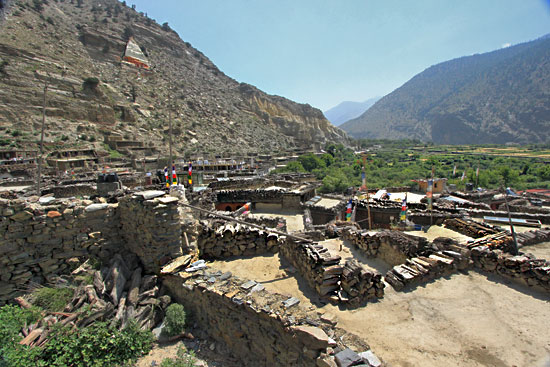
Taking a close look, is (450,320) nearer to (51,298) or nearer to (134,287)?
(134,287)

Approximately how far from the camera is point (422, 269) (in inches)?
261

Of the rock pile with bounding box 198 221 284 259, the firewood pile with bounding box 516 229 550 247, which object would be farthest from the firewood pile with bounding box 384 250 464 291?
the firewood pile with bounding box 516 229 550 247

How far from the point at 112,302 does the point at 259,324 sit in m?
3.43

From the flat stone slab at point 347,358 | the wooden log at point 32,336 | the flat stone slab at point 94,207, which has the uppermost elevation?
the flat stone slab at point 94,207

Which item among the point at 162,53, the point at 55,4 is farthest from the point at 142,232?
the point at 55,4

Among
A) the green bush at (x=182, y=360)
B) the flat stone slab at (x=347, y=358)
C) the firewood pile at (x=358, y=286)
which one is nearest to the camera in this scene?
the flat stone slab at (x=347, y=358)

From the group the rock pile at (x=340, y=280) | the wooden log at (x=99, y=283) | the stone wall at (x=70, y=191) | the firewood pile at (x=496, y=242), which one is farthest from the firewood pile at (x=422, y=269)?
the stone wall at (x=70, y=191)

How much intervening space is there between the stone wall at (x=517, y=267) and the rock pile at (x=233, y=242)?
584 cm

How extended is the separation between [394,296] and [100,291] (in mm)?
6882

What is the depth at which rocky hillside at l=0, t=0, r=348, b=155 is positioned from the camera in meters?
45.0

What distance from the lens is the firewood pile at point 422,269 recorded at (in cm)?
638

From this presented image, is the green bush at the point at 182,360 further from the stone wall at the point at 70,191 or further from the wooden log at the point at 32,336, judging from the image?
the stone wall at the point at 70,191

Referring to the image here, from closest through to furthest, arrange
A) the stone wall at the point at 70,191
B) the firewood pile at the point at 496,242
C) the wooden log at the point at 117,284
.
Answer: the wooden log at the point at 117,284
the firewood pile at the point at 496,242
the stone wall at the point at 70,191

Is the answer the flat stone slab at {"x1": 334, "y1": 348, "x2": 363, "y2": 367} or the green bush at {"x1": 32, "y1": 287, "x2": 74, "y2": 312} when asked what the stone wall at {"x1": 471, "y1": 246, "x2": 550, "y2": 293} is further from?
the green bush at {"x1": 32, "y1": 287, "x2": 74, "y2": 312}
